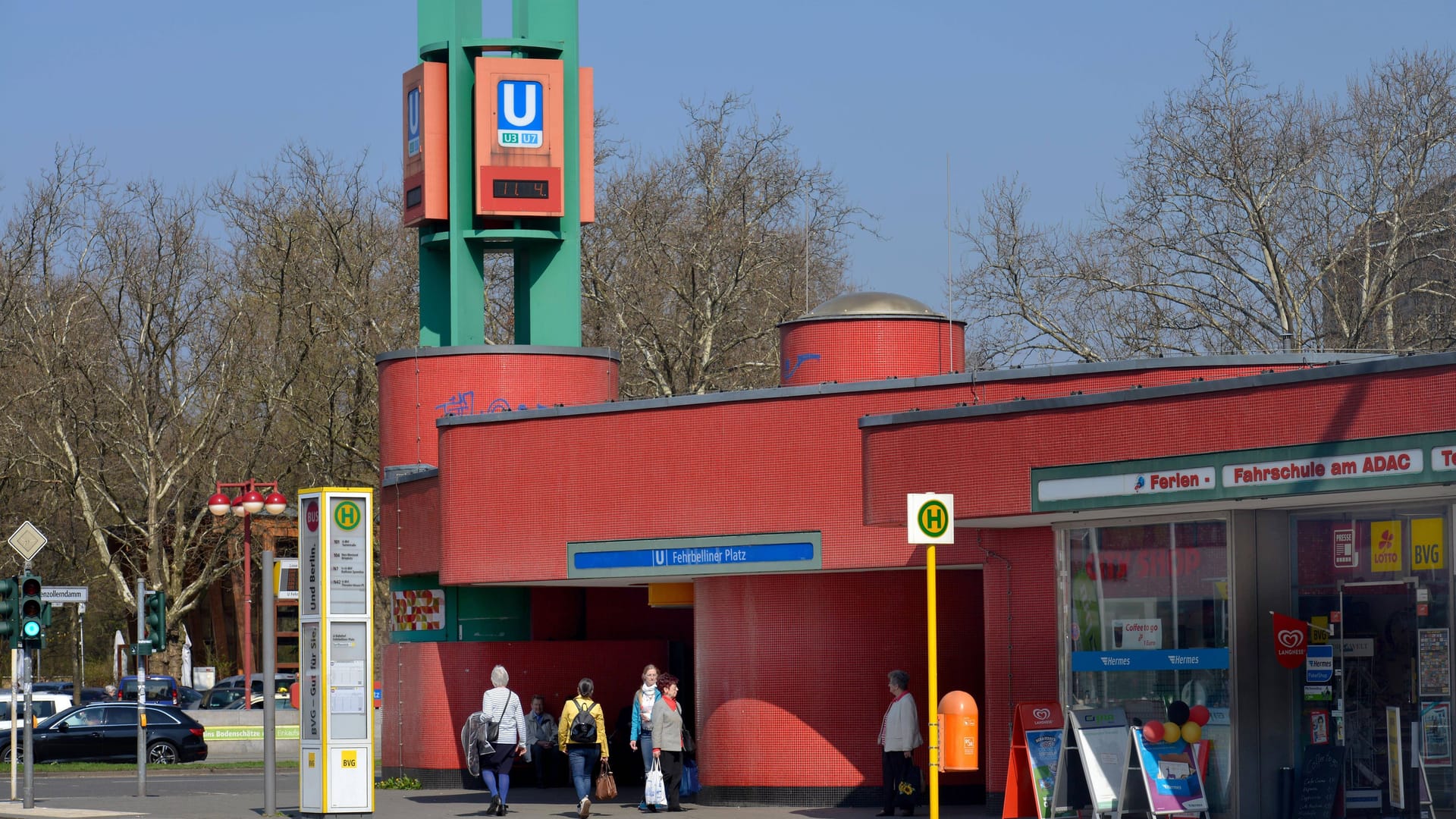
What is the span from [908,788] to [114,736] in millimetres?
21269

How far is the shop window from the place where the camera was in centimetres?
1599

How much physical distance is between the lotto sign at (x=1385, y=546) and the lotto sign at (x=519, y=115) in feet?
48.3

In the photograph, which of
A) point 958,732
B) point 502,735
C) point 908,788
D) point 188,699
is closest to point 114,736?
point 188,699

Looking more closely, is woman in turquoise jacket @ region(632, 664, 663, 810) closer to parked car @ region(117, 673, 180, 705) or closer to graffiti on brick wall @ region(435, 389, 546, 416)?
graffiti on brick wall @ region(435, 389, 546, 416)

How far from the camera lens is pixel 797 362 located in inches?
944

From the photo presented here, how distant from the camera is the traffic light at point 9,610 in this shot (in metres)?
22.7

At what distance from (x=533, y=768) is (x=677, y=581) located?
4800 millimetres

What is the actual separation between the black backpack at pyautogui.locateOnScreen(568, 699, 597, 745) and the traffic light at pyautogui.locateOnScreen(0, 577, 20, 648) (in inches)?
310

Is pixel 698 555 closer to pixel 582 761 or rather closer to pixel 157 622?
pixel 582 761

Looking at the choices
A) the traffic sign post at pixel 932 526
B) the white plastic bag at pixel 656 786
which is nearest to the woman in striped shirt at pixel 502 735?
the white plastic bag at pixel 656 786

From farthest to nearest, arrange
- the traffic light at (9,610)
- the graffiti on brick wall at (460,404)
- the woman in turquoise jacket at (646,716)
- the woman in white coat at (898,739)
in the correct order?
the graffiti on brick wall at (460,404) → the traffic light at (9,610) → the woman in turquoise jacket at (646,716) → the woman in white coat at (898,739)

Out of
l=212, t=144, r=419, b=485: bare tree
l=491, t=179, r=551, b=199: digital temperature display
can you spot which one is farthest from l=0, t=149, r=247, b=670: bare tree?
l=491, t=179, r=551, b=199: digital temperature display

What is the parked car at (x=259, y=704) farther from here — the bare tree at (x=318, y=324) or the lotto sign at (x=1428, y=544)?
the lotto sign at (x=1428, y=544)

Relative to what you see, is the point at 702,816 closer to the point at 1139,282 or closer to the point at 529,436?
the point at 529,436
